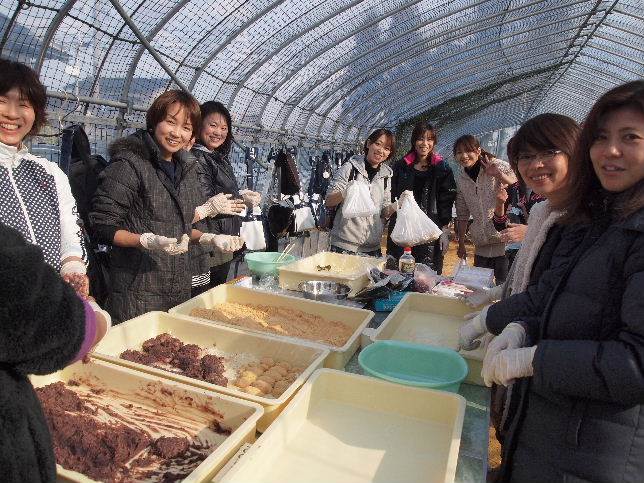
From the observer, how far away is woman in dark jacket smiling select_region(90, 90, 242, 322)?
246cm

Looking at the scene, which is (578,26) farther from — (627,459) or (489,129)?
(489,129)

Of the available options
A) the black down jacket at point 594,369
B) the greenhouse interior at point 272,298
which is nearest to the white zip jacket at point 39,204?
the greenhouse interior at point 272,298

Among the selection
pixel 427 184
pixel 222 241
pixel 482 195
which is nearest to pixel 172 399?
pixel 222 241

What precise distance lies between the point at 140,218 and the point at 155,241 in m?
0.22

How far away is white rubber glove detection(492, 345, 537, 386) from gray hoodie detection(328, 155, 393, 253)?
2790 mm

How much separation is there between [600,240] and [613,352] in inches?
13.9

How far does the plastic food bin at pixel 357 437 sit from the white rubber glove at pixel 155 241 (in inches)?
45.7

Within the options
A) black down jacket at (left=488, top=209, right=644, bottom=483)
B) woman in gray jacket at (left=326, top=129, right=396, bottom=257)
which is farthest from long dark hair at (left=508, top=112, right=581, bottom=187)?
woman in gray jacket at (left=326, top=129, right=396, bottom=257)

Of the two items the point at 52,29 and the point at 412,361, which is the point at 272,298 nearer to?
the point at 412,361

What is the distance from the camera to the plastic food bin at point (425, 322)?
2.30m

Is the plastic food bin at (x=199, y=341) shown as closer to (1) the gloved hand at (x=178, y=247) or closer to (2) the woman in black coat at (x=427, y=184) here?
(1) the gloved hand at (x=178, y=247)

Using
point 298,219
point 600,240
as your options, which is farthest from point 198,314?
point 298,219

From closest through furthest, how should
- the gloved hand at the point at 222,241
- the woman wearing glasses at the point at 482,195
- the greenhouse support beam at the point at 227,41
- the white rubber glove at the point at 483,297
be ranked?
the white rubber glove at the point at 483,297 < the gloved hand at the point at 222,241 < the woman wearing glasses at the point at 482,195 < the greenhouse support beam at the point at 227,41

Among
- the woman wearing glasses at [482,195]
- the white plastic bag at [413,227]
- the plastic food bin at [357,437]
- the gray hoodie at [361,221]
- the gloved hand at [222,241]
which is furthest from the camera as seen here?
the woman wearing glasses at [482,195]
